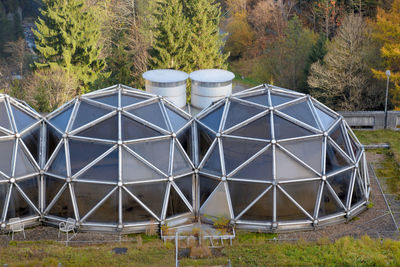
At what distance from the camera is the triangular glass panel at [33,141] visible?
84.4ft

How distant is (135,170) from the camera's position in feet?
Result: 80.5

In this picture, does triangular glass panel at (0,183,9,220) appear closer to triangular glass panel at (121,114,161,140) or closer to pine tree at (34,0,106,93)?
triangular glass panel at (121,114,161,140)

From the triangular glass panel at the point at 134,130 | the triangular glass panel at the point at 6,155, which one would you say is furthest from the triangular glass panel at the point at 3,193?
the triangular glass panel at the point at 134,130

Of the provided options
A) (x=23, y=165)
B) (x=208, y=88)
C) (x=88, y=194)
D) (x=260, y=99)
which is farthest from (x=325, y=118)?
(x=23, y=165)

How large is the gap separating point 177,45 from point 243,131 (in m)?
24.4

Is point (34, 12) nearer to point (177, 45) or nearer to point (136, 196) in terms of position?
point (177, 45)

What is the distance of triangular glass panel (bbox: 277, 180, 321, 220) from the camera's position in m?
24.5

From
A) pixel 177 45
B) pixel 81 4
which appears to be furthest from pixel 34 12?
pixel 177 45

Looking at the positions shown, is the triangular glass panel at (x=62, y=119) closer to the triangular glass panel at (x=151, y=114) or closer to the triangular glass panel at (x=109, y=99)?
the triangular glass panel at (x=109, y=99)

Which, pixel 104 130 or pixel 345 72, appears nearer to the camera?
pixel 104 130

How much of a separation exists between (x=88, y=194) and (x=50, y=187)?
6.86 ft

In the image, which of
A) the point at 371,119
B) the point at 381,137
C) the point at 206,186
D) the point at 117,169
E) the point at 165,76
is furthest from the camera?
the point at 371,119

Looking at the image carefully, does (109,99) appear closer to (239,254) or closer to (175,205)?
(175,205)

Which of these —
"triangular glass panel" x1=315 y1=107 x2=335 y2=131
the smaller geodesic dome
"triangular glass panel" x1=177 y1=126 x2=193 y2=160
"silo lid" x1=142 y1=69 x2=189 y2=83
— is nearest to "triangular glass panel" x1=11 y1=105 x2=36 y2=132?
the smaller geodesic dome
